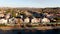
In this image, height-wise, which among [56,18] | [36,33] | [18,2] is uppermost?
[18,2]

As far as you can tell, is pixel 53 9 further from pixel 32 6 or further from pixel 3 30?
pixel 3 30

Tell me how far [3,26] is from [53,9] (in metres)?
2.08

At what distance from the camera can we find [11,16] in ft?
27.1

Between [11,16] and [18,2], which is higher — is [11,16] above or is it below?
below

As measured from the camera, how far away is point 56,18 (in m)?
8.19

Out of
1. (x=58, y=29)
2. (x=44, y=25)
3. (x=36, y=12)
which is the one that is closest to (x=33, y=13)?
(x=36, y=12)

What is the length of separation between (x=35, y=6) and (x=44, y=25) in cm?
85

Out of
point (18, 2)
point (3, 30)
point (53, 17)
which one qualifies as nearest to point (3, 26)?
point (3, 30)

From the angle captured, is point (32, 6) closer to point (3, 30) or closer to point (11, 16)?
point (11, 16)

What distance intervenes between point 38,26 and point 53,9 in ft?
3.02

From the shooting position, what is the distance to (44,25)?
814cm

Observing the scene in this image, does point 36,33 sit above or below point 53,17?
below

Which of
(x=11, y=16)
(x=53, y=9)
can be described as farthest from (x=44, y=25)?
(x=11, y=16)

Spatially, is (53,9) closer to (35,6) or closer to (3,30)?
(35,6)
